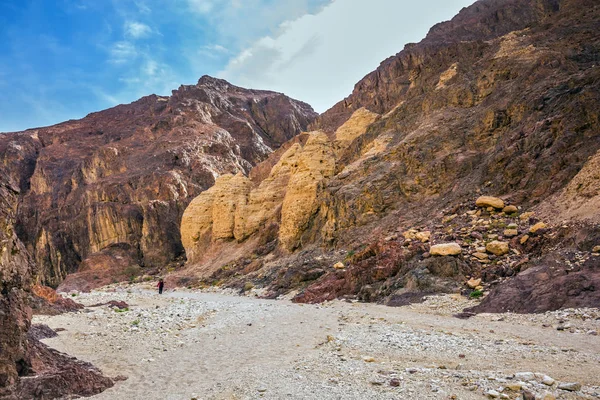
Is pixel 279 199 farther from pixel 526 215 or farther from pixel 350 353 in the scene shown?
pixel 350 353

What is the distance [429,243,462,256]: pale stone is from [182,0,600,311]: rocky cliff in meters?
0.06

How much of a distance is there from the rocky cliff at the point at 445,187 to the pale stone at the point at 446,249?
6 cm

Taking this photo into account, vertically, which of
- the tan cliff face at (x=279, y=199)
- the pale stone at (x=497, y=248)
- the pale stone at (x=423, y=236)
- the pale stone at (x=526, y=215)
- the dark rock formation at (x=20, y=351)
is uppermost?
the tan cliff face at (x=279, y=199)

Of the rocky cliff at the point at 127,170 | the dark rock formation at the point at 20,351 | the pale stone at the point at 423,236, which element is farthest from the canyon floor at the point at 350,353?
the rocky cliff at the point at 127,170

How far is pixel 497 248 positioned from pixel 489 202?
14.7 ft

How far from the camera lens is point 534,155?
20.9m

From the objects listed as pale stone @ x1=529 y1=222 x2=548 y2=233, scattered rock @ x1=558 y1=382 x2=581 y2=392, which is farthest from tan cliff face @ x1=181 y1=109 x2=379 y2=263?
scattered rock @ x1=558 y1=382 x2=581 y2=392

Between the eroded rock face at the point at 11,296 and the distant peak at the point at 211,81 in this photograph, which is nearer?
the eroded rock face at the point at 11,296

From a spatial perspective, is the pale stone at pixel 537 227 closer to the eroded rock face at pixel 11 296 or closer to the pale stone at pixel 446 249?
the pale stone at pixel 446 249

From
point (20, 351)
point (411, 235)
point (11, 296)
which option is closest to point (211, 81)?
point (411, 235)

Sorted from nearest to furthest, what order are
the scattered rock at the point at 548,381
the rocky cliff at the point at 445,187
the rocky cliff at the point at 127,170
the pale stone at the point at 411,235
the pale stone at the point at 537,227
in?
1. the scattered rock at the point at 548,381
2. the pale stone at the point at 537,227
3. the rocky cliff at the point at 445,187
4. the pale stone at the point at 411,235
5. the rocky cliff at the point at 127,170

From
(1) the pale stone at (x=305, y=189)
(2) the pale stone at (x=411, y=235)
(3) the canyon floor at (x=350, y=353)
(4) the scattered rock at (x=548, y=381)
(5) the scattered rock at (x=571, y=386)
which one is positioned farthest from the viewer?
(1) the pale stone at (x=305, y=189)

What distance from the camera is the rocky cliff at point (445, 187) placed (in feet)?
53.6

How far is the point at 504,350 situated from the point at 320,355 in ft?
12.8
